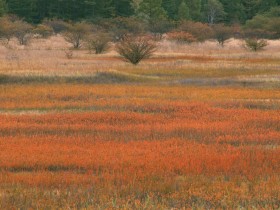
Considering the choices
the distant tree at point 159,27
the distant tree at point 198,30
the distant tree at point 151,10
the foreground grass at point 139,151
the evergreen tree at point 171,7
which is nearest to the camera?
the foreground grass at point 139,151

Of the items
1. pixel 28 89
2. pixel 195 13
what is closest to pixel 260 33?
pixel 195 13

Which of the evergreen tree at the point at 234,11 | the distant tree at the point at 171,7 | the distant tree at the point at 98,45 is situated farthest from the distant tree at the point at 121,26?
the evergreen tree at the point at 234,11

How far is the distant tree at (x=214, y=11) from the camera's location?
98600 millimetres

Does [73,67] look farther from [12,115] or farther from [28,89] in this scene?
[12,115]

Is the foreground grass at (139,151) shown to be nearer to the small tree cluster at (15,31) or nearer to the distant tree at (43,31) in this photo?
the small tree cluster at (15,31)

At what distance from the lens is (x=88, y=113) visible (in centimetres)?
2233

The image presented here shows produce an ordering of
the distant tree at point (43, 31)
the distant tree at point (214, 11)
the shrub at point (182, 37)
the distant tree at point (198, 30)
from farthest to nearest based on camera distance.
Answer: the distant tree at point (214, 11), the distant tree at point (198, 30), the distant tree at point (43, 31), the shrub at point (182, 37)

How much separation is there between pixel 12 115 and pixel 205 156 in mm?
10196

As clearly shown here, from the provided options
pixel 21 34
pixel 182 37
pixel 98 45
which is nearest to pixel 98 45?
pixel 98 45

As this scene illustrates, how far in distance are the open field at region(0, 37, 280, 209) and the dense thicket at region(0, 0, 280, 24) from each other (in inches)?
1961

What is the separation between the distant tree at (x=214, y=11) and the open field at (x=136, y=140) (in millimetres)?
63570

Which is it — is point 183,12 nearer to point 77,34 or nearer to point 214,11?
point 214,11

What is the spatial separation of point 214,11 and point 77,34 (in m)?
41.3

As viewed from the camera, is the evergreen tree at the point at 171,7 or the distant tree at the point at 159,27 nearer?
the distant tree at the point at 159,27
